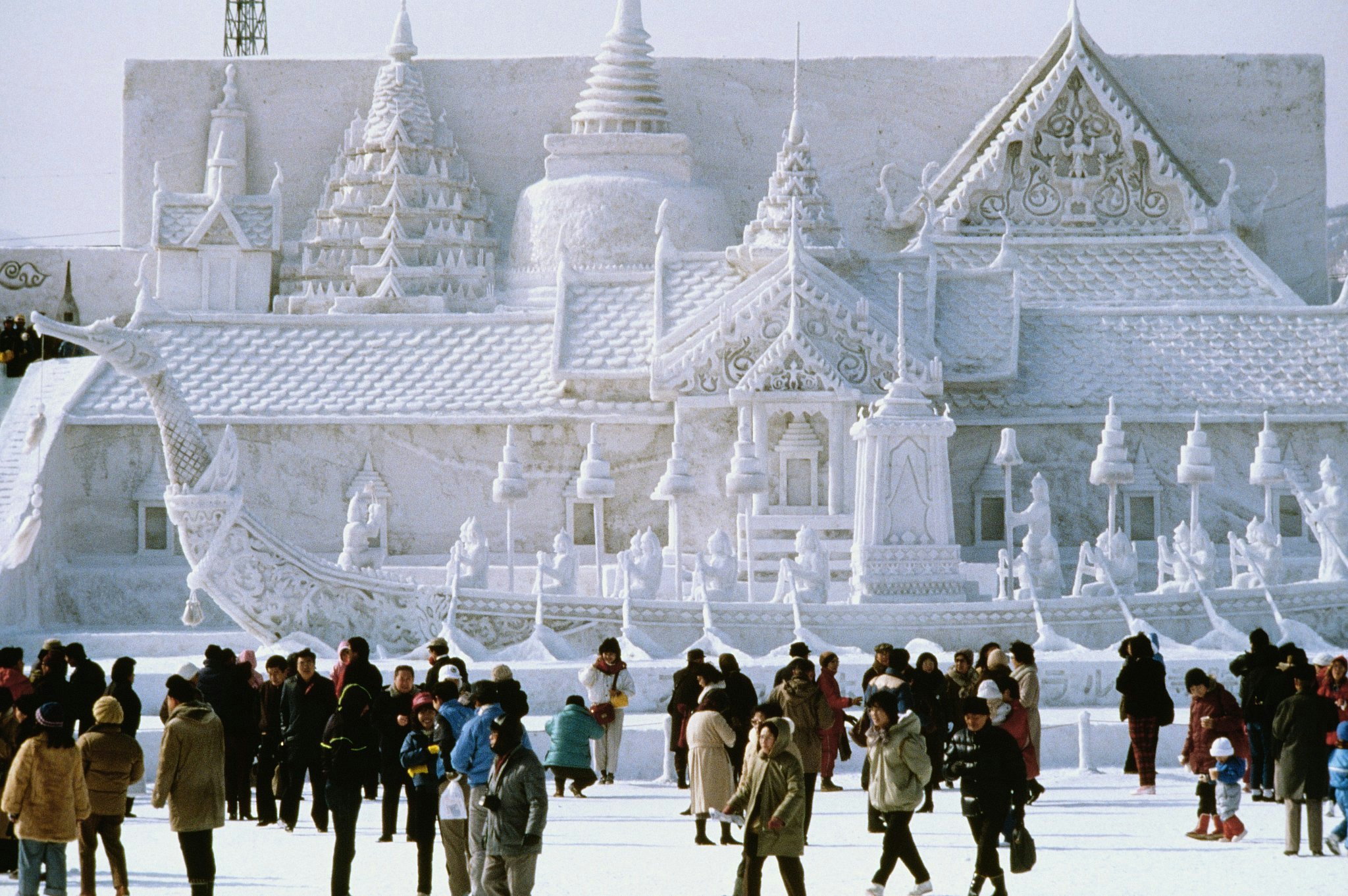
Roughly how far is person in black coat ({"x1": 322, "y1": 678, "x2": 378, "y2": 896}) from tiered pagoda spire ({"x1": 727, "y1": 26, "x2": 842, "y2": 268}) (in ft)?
66.1

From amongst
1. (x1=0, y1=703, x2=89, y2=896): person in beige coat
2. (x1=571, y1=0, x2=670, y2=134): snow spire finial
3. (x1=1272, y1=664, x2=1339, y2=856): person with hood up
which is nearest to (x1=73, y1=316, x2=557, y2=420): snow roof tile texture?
(x1=571, y1=0, x2=670, y2=134): snow spire finial

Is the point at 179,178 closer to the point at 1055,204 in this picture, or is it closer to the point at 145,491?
the point at 145,491

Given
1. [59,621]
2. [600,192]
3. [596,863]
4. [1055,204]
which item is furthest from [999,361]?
[596,863]

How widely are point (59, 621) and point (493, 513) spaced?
20.4 feet

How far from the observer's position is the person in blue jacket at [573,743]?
1833 cm

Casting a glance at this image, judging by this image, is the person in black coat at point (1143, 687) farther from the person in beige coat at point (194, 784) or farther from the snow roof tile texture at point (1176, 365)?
the snow roof tile texture at point (1176, 365)

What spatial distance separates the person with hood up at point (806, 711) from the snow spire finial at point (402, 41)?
26.4m

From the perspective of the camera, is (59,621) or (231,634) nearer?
(231,634)

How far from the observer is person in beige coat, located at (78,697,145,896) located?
14039mm

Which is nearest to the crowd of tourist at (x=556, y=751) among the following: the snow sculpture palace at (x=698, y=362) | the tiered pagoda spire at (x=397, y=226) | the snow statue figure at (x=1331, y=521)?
the snow sculpture palace at (x=698, y=362)

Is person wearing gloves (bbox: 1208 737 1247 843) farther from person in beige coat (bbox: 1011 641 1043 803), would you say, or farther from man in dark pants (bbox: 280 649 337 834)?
man in dark pants (bbox: 280 649 337 834)

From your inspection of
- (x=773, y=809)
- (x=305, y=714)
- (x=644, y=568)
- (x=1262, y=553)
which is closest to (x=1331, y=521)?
(x=1262, y=553)

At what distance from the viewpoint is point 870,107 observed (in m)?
41.9

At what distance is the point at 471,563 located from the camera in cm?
2738
